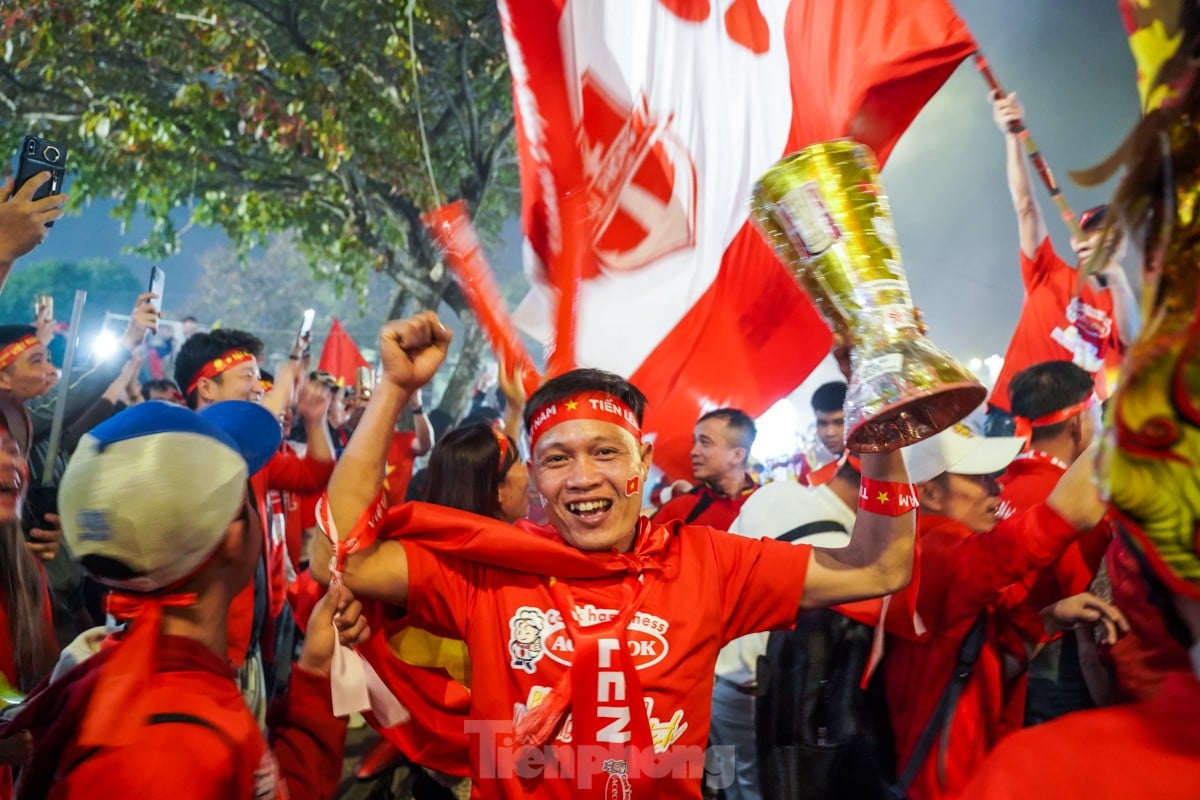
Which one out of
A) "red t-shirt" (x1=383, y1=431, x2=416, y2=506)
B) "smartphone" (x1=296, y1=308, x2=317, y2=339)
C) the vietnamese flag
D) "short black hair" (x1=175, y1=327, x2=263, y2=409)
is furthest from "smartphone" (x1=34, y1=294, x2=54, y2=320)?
the vietnamese flag

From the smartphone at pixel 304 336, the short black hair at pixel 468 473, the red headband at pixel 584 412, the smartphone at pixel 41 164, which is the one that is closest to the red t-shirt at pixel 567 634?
the red headband at pixel 584 412

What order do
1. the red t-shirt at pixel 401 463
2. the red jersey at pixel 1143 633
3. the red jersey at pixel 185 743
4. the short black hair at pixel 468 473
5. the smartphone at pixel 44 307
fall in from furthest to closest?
the red t-shirt at pixel 401 463 → the smartphone at pixel 44 307 → the short black hair at pixel 468 473 → the red jersey at pixel 185 743 → the red jersey at pixel 1143 633

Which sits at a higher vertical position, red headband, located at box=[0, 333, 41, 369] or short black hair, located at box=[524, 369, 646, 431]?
red headband, located at box=[0, 333, 41, 369]

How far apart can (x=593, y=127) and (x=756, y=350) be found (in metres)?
1.44

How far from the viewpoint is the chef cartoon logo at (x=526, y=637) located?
2.22 meters

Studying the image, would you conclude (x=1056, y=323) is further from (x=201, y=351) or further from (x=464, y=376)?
(x=464, y=376)

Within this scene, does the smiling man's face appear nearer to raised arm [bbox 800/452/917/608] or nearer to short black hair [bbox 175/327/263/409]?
raised arm [bbox 800/452/917/608]

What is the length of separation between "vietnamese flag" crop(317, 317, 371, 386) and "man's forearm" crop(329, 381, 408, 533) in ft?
22.8

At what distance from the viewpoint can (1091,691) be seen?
316 cm

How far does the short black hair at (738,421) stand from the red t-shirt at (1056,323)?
1909 mm

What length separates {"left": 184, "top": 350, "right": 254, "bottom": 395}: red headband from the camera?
4.35 m

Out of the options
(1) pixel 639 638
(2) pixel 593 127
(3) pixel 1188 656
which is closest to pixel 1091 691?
(1) pixel 639 638

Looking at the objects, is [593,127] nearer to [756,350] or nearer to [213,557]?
[756,350]

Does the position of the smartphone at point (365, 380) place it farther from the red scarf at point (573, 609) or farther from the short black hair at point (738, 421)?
the red scarf at point (573, 609)
